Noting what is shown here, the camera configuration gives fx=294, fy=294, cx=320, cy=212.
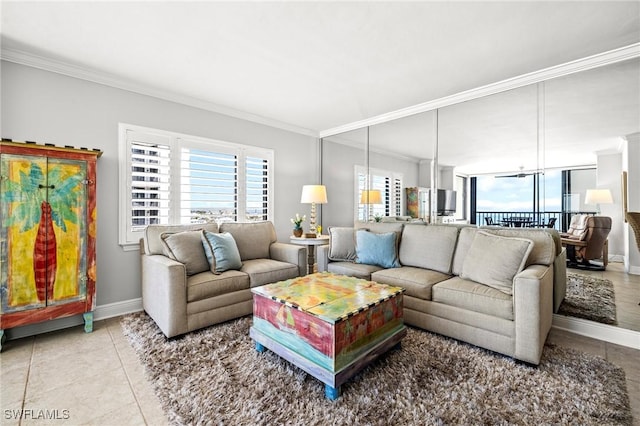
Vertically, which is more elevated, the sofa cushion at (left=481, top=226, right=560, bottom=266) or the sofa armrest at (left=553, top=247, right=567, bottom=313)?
the sofa cushion at (left=481, top=226, right=560, bottom=266)

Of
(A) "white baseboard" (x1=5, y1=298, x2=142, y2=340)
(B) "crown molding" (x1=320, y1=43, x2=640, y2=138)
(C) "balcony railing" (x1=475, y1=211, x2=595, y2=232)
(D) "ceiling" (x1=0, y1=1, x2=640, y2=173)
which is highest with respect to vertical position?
(D) "ceiling" (x1=0, y1=1, x2=640, y2=173)

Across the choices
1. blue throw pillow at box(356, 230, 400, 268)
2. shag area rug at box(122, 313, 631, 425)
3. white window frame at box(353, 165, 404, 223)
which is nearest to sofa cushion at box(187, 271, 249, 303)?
shag area rug at box(122, 313, 631, 425)

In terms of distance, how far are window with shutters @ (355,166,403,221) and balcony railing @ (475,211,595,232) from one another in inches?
42.1

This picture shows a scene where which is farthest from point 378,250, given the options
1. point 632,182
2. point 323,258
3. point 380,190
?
point 632,182

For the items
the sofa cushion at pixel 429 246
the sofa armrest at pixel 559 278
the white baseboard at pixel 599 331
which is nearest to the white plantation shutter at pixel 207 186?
the sofa cushion at pixel 429 246

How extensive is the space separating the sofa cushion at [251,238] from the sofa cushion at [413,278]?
4.74 ft

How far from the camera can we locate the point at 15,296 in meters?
2.24

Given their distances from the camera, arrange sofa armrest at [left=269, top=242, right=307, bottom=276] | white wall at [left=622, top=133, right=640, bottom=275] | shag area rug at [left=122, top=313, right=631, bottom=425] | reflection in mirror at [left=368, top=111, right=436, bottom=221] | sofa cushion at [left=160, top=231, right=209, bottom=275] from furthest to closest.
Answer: reflection in mirror at [left=368, top=111, right=436, bottom=221]
sofa armrest at [left=269, top=242, right=307, bottom=276]
sofa cushion at [left=160, top=231, right=209, bottom=275]
white wall at [left=622, top=133, right=640, bottom=275]
shag area rug at [left=122, top=313, right=631, bottom=425]

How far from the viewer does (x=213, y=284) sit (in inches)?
104

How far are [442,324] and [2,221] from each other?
3.48m

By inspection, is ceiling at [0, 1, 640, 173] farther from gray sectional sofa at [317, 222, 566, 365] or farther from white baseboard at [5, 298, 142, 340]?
white baseboard at [5, 298, 142, 340]

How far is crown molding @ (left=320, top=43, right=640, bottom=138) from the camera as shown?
2.42 meters

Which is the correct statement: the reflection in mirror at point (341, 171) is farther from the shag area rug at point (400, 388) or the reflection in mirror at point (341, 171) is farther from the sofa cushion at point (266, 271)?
the shag area rug at point (400, 388)

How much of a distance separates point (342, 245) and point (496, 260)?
1.61 m
